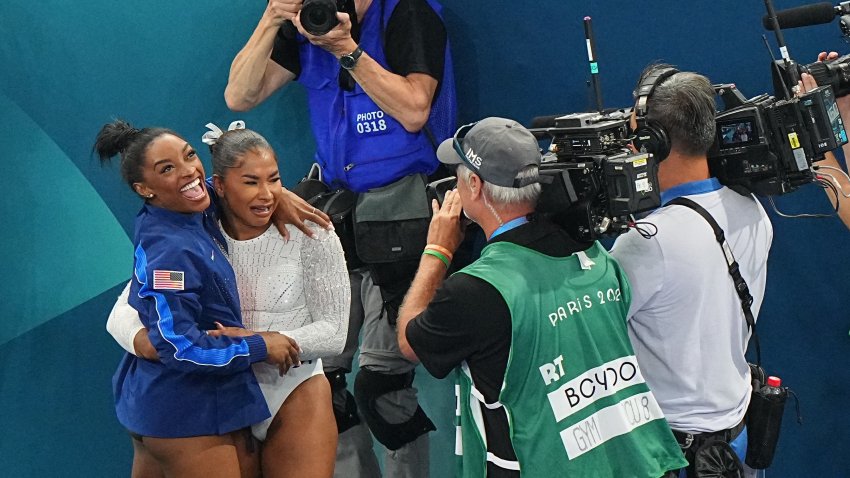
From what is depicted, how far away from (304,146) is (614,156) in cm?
194

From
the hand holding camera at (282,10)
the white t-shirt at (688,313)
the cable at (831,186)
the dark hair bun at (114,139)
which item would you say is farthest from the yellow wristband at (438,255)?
the hand holding camera at (282,10)

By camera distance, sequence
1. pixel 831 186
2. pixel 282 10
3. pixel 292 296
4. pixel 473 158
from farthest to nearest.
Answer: pixel 282 10, pixel 831 186, pixel 292 296, pixel 473 158

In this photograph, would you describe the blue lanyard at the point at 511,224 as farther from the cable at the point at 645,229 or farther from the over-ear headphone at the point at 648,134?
the over-ear headphone at the point at 648,134

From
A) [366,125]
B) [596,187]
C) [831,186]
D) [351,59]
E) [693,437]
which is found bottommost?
[693,437]

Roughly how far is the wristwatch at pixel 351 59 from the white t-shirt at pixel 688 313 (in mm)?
1158

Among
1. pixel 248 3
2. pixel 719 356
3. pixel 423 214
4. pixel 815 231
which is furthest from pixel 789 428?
pixel 248 3

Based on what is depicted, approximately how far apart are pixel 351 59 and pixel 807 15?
54.1 inches

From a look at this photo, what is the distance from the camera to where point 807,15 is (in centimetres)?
329

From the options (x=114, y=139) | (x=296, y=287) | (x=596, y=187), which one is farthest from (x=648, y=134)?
(x=114, y=139)

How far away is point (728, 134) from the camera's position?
123 inches

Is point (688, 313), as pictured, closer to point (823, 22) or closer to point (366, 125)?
point (823, 22)

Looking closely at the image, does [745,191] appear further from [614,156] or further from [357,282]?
[357,282]

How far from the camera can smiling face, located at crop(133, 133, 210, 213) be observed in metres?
3.04

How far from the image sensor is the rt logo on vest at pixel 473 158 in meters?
2.69
